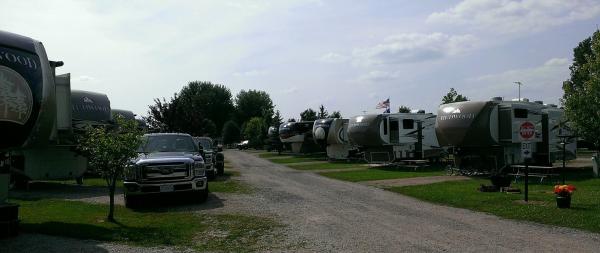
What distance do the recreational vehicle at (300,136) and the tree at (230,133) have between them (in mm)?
54940

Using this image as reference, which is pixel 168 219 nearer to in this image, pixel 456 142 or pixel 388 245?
pixel 388 245

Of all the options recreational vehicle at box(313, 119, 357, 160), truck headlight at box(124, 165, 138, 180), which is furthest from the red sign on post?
recreational vehicle at box(313, 119, 357, 160)

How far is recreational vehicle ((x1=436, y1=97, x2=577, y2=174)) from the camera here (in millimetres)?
20547

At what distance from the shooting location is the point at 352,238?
8969 mm

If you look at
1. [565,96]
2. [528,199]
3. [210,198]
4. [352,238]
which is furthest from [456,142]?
[352,238]

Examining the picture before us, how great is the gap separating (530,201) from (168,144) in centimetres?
1004

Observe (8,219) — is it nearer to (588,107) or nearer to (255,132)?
(588,107)

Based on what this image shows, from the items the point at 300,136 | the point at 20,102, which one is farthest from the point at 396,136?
the point at 20,102

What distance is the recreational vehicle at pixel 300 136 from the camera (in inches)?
1745

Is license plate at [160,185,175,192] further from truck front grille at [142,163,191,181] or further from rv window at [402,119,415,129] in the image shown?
rv window at [402,119,415,129]

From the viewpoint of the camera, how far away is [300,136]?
145ft

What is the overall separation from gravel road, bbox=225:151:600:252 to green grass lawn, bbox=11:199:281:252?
2.81 ft

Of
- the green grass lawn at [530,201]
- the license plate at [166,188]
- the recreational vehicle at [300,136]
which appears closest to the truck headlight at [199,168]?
the license plate at [166,188]

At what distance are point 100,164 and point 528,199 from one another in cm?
1071
